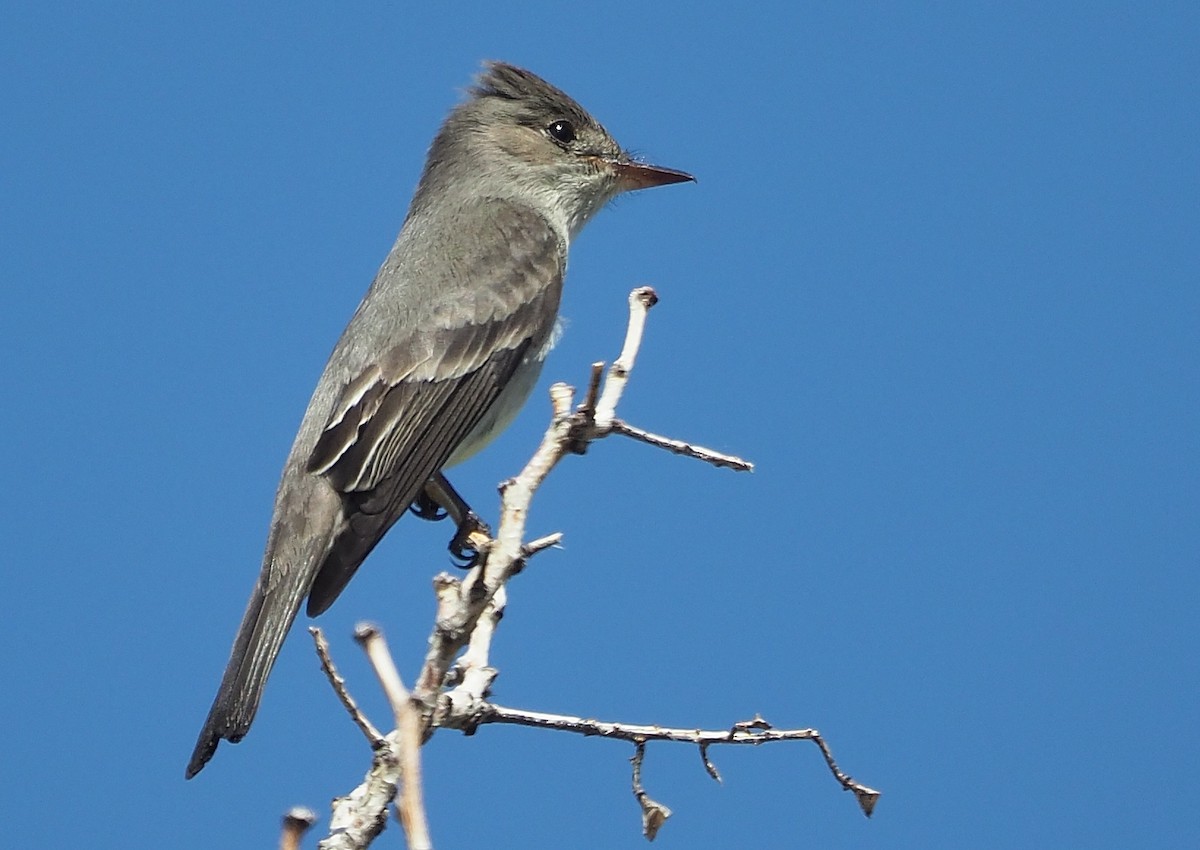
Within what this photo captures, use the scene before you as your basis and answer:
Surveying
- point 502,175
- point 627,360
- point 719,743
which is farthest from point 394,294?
point 719,743

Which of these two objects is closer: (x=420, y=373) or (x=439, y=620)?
(x=439, y=620)

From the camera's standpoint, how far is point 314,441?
18.1 feet

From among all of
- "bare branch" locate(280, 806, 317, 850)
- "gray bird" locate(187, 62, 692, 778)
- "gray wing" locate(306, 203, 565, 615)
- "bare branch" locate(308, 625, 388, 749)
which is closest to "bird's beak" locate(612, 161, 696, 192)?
"gray bird" locate(187, 62, 692, 778)

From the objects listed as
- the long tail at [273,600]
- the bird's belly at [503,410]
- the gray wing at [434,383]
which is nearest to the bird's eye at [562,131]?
the gray wing at [434,383]

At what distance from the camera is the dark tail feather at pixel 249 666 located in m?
4.17

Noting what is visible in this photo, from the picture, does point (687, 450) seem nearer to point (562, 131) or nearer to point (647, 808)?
point (647, 808)

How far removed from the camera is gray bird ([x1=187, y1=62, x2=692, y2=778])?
4.96 metres

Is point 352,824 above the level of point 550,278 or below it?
below

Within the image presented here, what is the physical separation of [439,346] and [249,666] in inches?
70.6

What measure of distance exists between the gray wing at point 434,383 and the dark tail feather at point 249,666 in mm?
135

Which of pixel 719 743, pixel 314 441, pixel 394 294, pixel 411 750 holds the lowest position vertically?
pixel 411 750

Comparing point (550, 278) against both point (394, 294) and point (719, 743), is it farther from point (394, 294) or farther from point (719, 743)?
point (719, 743)

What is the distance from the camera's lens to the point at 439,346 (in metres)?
5.84

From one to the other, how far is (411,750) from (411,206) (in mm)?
5848
